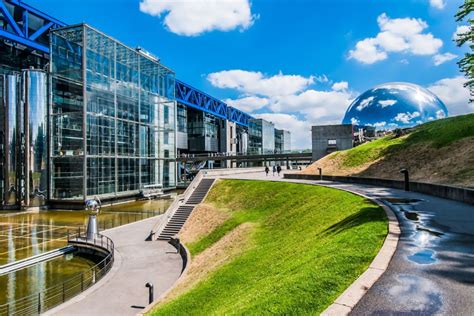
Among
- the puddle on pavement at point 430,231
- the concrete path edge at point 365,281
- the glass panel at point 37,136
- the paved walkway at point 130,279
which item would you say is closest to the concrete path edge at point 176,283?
the paved walkway at point 130,279

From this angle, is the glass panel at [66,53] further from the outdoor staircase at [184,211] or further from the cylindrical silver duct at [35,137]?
the outdoor staircase at [184,211]

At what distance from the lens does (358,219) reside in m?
14.1

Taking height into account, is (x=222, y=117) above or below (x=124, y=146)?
above

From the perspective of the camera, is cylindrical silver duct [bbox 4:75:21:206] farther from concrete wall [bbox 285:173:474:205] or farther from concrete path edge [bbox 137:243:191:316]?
concrete wall [bbox 285:173:474:205]

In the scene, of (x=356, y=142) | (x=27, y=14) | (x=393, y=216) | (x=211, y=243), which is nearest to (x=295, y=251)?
(x=393, y=216)

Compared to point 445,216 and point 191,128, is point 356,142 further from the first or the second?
point 191,128

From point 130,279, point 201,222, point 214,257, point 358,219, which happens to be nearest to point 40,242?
point 201,222

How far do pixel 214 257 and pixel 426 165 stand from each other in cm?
2417

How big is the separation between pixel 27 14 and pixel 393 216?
81.3m

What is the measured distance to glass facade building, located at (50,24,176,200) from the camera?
175 feet

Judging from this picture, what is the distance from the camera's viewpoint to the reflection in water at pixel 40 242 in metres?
20.0

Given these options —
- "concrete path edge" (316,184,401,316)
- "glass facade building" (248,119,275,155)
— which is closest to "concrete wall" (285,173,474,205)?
"concrete path edge" (316,184,401,316)

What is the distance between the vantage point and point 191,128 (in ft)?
370

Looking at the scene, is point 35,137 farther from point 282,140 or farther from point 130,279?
point 282,140
